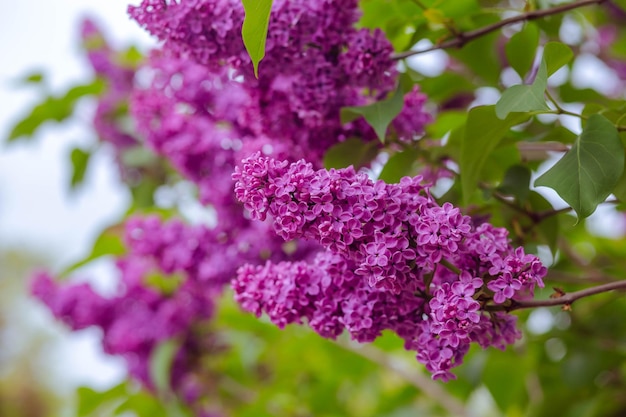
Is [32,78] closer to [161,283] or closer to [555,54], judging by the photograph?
[161,283]

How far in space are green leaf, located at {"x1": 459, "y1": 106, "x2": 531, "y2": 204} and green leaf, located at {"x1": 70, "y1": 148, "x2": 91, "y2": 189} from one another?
4.06 ft

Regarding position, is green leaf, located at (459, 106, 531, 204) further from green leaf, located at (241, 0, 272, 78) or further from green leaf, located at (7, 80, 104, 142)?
green leaf, located at (7, 80, 104, 142)

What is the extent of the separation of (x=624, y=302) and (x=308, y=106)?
751mm

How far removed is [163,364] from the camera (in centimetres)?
135

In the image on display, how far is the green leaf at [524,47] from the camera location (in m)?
0.82

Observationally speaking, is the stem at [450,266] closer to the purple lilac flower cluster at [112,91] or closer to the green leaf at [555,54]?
the green leaf at [555,54]

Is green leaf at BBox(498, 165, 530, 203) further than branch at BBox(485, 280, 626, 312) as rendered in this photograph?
Yes

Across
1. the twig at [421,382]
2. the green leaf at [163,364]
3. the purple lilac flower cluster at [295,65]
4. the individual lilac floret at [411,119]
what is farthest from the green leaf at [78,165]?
the individual lilac floret at [411,119]

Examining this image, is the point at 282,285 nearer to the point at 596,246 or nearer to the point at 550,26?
the point at 550,26

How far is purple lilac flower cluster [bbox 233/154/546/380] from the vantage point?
0.54 m

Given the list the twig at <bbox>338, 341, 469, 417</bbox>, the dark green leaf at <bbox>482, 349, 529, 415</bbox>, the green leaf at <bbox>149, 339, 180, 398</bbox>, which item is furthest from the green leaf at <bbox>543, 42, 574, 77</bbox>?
the green leaf at <bbox>149, 339, 180, 398</bbox>

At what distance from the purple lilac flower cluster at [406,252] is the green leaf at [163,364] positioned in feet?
2.64

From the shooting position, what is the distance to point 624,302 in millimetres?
1202

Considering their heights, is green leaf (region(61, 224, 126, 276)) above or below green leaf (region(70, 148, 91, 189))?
below
